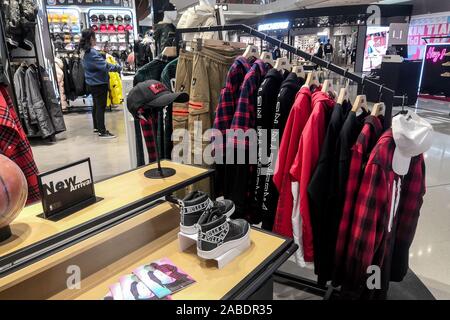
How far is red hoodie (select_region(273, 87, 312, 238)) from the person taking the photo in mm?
1591

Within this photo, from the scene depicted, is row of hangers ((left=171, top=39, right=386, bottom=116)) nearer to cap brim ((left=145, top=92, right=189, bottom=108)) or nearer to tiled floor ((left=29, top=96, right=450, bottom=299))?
cap brim ((left=145, top=92, right=189, bottom=108))

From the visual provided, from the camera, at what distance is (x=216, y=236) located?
1233mm

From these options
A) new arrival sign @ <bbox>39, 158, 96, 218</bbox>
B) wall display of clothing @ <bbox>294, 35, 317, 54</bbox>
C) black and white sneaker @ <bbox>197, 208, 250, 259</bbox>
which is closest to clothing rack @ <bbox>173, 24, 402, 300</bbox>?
black and white sneaker @ <bbox>197, 208, 250, 259</bbox>

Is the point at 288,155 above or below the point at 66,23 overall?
below

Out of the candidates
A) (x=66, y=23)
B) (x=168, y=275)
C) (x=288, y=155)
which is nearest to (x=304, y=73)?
(x=288, y=155)

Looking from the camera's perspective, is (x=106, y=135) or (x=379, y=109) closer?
(x=379, y=109)

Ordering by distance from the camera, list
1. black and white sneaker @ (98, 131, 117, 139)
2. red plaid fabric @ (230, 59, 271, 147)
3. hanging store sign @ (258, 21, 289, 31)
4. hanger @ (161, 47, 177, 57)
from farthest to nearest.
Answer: hanging store sign @ (258, 21, 289, 31), black and white sneaker @ (98, 131, 117, 139), hanger @ (161, 47, 177, 57), red plaid fabric @ (230, 59, 271, 147)

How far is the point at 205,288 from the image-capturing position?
1.15 meters

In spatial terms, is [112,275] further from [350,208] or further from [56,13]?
[56,13]

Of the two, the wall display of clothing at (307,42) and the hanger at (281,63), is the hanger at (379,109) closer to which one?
the hanger at (281,63)

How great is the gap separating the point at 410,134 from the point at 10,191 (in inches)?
55.0

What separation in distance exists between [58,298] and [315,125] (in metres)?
1.24

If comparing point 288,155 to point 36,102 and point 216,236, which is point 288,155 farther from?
point 36,102

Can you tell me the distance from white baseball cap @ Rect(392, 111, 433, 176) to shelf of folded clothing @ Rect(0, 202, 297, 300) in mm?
594
